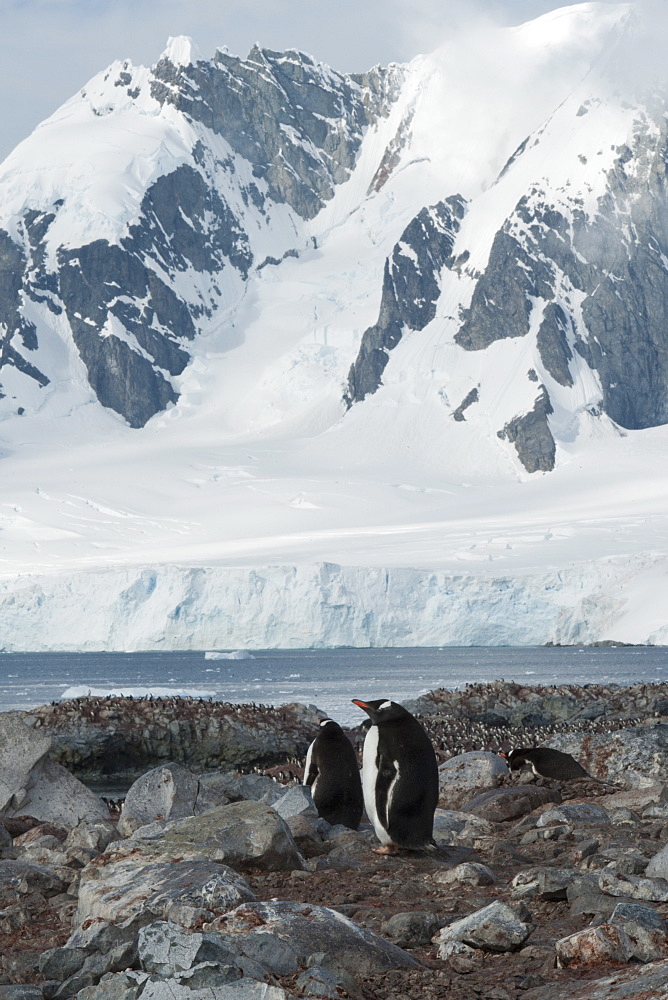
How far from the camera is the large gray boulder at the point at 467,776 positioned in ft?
47.3

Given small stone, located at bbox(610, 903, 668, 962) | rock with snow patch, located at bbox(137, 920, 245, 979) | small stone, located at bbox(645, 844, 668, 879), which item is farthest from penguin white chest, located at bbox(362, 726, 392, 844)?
rock with snow patch, located at bbox(137, 920, 245, 979)

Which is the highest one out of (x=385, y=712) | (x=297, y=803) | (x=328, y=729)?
(x=385, y=712)

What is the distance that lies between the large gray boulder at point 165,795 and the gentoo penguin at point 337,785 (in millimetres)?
1240

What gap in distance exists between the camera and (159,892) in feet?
23.0

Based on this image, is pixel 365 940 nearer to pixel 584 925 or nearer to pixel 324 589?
pixel 584 925

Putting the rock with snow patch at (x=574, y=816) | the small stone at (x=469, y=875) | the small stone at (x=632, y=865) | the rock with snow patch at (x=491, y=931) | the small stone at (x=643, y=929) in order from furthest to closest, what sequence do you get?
the rock with snow patch at (x=574, y=816)
the small stone at (x=469, y=875)
the small stone at (x=632, y=865)
the rock with snow patch at (x=491, y=931)
the small stone at (x=643, y=929)

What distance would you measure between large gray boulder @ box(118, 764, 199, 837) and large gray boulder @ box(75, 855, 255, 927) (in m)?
4.10

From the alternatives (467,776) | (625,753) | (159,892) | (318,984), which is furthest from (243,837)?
(625,753)

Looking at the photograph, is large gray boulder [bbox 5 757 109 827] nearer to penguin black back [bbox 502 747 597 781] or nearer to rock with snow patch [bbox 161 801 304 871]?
rock with snow patch [bbox 161 801 304 871]

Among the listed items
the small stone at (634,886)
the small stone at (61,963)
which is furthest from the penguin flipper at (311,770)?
the small stone at (61,963)

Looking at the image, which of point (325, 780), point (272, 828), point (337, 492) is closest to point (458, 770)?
point (325, 780)

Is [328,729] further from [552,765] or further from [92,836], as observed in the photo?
[552,765]

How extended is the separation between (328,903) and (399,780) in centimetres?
205

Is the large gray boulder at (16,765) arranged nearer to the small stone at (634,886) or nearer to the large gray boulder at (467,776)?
the large gray boulder at (467,776)
